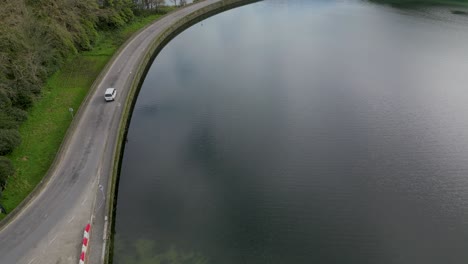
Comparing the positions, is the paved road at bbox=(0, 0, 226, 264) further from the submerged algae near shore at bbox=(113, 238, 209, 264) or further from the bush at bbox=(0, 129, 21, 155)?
the bush at bbox=(0, 129, 21, 155)

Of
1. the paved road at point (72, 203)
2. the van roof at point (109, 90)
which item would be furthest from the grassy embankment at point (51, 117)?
the van roof at point (109, 90)

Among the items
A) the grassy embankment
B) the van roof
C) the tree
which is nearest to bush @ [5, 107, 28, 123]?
the grassy embankment

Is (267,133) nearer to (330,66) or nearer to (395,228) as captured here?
(395,228)

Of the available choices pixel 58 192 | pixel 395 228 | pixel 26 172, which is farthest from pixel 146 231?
pixel 395 228

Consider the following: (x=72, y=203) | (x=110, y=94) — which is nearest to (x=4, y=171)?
(x=72, y=203)

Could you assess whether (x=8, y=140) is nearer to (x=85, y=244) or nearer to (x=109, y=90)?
(x=109, y=90)

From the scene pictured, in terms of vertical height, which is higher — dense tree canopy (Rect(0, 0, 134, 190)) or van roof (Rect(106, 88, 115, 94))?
dense tree canopy (Rect(0, 0, 134, 190))
